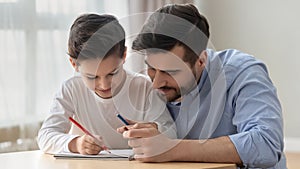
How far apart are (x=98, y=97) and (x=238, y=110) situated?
0.39 metres

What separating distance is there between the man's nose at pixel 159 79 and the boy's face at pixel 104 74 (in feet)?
0.35

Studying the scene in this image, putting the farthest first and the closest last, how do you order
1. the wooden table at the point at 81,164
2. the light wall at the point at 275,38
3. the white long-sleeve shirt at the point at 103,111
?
the light wall at the point at 275,38
the white long-sleeve shirt at the point at 103,111
the wooden table at the point at 81,164

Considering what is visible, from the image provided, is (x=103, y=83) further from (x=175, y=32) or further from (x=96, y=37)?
(x=175, y=32)

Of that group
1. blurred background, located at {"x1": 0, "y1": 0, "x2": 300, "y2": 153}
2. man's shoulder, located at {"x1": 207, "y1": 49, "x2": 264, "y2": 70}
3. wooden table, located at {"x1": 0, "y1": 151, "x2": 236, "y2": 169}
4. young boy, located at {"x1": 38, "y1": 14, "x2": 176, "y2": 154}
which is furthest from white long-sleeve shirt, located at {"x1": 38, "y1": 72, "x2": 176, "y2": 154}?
blurred background, located at {"x1": 0, "y1": 0, "x2": 300, "y2": 153}

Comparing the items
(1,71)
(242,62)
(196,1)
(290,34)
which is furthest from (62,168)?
(196,1)

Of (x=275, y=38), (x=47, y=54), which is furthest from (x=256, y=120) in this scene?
(x=275, y=38)

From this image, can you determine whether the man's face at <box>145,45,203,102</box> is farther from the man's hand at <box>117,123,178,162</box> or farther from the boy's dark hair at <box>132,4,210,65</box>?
the man's hand at <box>117,123,178,162</box>

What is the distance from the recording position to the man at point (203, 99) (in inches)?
50.7

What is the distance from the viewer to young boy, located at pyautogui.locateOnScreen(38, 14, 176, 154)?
4.66 feet

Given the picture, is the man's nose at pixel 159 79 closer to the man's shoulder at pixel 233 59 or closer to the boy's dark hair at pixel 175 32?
the boy's dark hair at pixel 175 32

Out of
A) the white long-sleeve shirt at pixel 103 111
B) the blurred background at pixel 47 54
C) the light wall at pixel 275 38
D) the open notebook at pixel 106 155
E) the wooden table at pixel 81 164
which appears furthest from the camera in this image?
the light wall at pixel 275 38

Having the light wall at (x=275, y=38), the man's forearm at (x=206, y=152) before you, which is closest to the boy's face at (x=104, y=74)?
the man's forearm at (x=206, y=152)

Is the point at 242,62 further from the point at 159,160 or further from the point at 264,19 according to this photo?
the point at 264,19

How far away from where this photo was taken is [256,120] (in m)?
1.34
